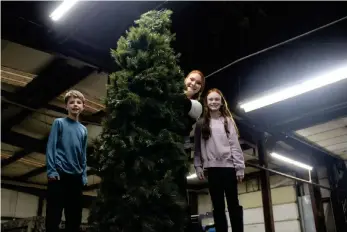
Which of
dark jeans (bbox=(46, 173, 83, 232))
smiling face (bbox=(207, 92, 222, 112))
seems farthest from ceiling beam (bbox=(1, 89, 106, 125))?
smiling face (bbox=(207, 92, 222, 112))

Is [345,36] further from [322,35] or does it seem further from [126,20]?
[126,20]

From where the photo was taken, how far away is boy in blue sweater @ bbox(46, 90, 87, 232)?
9.22 ft

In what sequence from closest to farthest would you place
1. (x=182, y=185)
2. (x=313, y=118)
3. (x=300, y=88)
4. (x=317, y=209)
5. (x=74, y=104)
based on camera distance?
(x=182, y=185)
(x=74, y=104)
(x=300, y=88)
(x=313, y=118)
(x=317, y=209)

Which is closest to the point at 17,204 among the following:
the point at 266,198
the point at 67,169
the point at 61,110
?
the point at 61,110

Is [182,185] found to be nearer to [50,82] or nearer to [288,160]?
[50,82]

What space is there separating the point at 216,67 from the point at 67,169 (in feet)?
9.77

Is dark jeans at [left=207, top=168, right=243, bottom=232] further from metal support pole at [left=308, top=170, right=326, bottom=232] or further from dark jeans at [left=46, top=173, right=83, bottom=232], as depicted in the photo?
metal support pole at [left=308, top=170, right=326, bottom=232]

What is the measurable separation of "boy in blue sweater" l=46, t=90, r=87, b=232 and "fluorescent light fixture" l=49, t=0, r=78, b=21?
1223 millimetres

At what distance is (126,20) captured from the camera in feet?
14.2

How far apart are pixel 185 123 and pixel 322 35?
2.89 meters

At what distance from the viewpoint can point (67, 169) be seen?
2945 mm

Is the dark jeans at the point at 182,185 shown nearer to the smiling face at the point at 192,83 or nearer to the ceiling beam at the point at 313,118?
the smiling face at the point at 192,83

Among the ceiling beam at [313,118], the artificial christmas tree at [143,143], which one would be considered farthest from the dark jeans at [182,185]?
the ceiling beam at [313,118]

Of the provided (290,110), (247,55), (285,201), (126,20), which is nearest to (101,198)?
(126,20)
